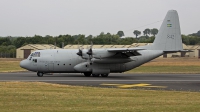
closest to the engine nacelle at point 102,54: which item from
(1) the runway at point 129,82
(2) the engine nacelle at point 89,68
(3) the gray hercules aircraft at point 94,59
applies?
(3) the gray hercules aircraft at point 94,59

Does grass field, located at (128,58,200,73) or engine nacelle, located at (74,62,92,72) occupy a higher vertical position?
engine nacelle, located at (74,62,92,72)

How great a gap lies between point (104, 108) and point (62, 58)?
86.2ft

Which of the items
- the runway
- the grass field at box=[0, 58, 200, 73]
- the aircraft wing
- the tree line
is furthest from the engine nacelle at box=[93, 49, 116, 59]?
the tree line

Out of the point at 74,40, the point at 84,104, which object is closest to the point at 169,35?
the point at 84,104

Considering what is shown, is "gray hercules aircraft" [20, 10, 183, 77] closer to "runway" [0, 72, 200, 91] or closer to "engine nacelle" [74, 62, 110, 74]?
"engine nacelle" [74, 62, 110, 74]

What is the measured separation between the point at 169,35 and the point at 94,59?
360 inches

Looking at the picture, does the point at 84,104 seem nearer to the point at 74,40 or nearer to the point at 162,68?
the point at 162,68

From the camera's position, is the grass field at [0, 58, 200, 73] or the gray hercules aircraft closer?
the gray hercules aircraft

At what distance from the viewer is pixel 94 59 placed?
42.0m

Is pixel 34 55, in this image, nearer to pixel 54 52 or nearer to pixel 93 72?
pixel 54 52

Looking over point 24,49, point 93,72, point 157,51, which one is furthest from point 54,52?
point 24,49

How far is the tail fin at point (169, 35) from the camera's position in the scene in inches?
1762

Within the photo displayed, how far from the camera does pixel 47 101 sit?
19.1m

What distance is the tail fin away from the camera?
44750 millimetres
